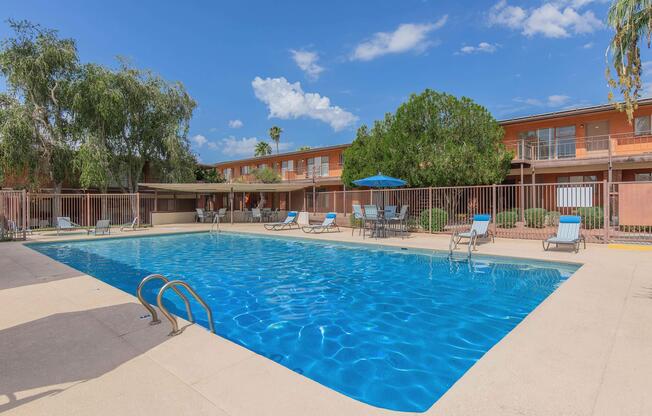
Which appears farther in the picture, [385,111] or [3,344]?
[385,111]

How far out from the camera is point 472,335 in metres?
4.99

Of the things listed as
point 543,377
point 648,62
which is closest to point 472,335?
point 543,377

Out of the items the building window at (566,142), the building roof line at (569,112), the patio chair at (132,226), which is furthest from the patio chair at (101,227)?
the building window at (566,142)

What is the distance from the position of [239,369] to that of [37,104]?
2471 cm

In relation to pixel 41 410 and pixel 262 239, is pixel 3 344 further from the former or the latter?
pixel 262 239

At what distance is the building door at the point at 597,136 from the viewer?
19266mm

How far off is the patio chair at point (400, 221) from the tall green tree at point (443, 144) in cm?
199

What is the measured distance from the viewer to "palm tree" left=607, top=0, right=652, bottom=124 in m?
5.76

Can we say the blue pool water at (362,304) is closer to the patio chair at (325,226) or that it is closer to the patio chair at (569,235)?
the patio chair at (569,235)

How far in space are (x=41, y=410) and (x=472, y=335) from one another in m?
4.75

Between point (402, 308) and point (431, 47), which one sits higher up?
point (431, 47)

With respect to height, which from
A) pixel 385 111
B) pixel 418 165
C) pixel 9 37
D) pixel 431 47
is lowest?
pixel 418 165

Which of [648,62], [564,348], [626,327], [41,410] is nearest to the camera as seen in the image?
[41,410]

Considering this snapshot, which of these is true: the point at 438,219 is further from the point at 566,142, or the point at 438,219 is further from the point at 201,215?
the point at 201,215
